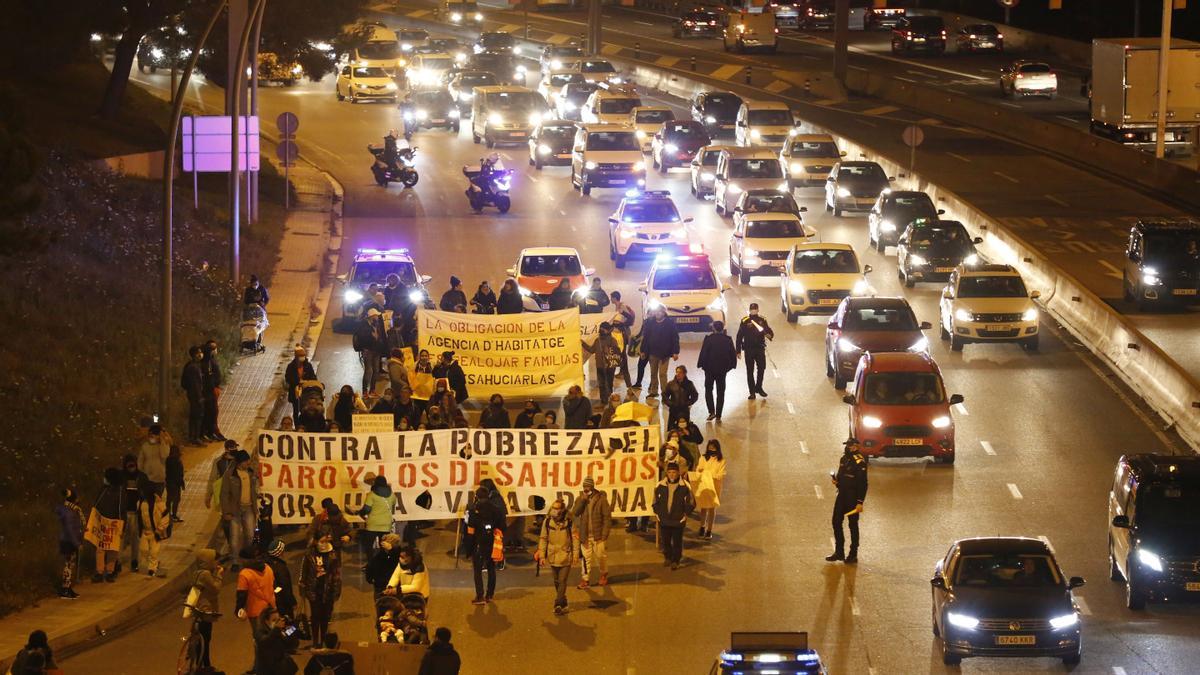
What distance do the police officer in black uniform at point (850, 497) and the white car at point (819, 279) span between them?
49.5ft

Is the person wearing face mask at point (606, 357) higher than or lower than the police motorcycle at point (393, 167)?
lower

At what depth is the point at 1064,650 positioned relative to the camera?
19078mm

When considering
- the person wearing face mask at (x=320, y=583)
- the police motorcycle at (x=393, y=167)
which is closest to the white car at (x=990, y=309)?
the person wearing face mask at (x=320, y=583)

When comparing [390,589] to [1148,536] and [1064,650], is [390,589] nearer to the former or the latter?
[1064,650]

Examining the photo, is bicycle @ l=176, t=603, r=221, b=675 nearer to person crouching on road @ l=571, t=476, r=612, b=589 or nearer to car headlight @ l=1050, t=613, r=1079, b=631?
person crouching on road @ l=571, t=476, r=612, b=589

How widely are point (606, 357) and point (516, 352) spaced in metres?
1.77

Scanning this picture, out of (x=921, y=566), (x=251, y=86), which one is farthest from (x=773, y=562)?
(x=251, y=86)

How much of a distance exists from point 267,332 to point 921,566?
729 inches

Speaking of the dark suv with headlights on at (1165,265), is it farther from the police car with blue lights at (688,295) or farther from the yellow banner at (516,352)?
the yellow banner at (516,352)

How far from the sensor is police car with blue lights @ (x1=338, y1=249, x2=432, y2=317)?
38.1 metres

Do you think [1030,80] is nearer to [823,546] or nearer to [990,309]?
[990,309]

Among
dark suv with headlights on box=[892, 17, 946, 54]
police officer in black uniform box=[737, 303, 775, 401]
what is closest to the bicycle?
police officer in black uniform box=[737, 303, 775, 401]

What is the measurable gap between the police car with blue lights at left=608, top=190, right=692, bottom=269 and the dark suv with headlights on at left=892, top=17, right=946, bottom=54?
53.7m

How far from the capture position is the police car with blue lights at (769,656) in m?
15.5
